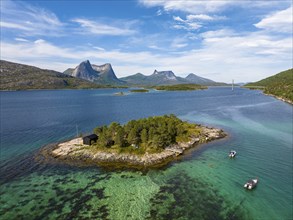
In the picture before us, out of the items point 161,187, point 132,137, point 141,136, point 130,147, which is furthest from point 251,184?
point 132,137

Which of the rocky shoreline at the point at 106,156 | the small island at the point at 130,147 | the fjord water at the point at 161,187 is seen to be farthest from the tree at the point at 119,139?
the fjord water at the point at 161,187

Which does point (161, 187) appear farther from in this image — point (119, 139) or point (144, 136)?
point (119, 139)

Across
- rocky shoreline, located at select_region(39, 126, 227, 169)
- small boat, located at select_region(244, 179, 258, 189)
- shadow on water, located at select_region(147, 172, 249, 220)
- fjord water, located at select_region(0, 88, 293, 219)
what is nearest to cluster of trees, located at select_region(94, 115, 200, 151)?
rocky shoreline, located at select_region(39, 126, 227, 169)

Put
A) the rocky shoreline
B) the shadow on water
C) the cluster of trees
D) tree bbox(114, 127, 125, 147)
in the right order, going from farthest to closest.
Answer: the cluster of trees
tree bbox(114, 127, 125, 147)
the rocky shoreline
the shadow on water

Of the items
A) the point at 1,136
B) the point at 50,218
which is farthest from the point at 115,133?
the point at 1,136

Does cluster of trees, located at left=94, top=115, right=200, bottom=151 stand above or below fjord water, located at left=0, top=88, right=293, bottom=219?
above

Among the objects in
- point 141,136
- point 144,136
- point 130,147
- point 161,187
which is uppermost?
point 144,136

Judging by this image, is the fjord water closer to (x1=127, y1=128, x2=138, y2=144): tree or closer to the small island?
the small island

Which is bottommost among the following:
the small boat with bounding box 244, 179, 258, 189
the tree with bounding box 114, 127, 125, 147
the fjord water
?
the fjord water

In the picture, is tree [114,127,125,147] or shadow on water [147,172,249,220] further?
tree [114,127,125,147]
